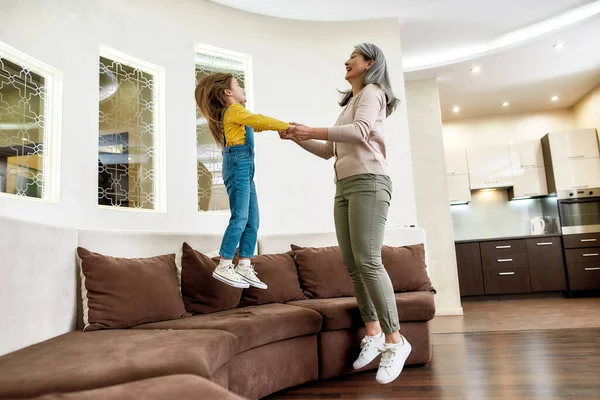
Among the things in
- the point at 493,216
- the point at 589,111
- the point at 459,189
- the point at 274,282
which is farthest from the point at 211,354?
the point at 589,111

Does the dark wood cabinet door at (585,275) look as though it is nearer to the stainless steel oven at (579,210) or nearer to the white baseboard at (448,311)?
the stainless steel oven at (579,210)

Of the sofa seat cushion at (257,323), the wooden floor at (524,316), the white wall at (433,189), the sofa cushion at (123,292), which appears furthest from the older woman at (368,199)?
the white wall at (433,189)

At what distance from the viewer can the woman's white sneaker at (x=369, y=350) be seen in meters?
2.16

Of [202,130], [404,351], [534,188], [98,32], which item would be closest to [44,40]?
[98,32]

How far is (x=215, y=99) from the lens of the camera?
2.50 m

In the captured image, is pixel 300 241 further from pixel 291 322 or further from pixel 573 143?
pixel 573 143

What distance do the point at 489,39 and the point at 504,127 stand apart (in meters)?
2.47

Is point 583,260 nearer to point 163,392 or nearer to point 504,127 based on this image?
point 504,127

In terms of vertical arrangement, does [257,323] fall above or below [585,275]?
above

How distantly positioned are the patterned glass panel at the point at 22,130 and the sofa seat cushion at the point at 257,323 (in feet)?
5.16

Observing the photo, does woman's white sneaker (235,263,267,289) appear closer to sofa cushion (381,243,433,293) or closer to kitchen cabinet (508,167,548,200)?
sofa cushion (381,243,433,293)

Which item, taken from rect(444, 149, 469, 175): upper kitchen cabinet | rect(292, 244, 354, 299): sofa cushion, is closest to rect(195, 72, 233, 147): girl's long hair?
rect(292, 244, 354, 299): sofa cushion

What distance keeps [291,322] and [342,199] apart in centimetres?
64

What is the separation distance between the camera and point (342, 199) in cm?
221
